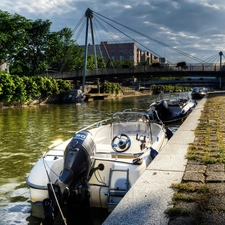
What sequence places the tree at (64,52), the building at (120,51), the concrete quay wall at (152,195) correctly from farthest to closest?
the building at (120,51), the tree at (64,52), the concrete quay wall at (152,195)

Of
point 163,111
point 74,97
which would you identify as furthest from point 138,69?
point 163,111

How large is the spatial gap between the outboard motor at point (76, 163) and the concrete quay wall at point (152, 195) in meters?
1.19

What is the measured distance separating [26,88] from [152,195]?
126 feet

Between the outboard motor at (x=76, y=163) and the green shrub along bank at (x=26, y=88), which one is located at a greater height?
the green shrub along bank at (x=26, y=88)

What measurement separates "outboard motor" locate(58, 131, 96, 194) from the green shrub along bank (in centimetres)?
3105

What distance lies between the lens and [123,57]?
13050 centimetres

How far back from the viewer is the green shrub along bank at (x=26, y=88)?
3553 cm

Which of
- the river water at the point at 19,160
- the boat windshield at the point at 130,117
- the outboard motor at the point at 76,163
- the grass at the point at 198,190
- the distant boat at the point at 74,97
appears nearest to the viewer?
the grass at the point at 198,190

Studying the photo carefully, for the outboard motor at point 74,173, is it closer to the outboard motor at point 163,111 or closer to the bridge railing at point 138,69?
the outboard motor at point 163,111

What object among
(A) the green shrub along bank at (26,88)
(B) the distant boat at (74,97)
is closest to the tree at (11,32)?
(A) the green shrub along bank at (26,88)

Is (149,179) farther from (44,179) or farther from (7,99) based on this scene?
(7,99)

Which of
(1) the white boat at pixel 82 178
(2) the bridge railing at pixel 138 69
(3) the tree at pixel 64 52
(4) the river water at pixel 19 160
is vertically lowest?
(4) the river water at pixel 19 160

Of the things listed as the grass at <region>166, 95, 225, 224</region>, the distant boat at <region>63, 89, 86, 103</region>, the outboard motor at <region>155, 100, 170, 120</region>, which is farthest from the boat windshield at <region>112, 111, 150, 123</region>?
the distant boat at <region>63, 89, 86, 103</region>

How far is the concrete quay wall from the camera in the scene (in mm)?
3609
